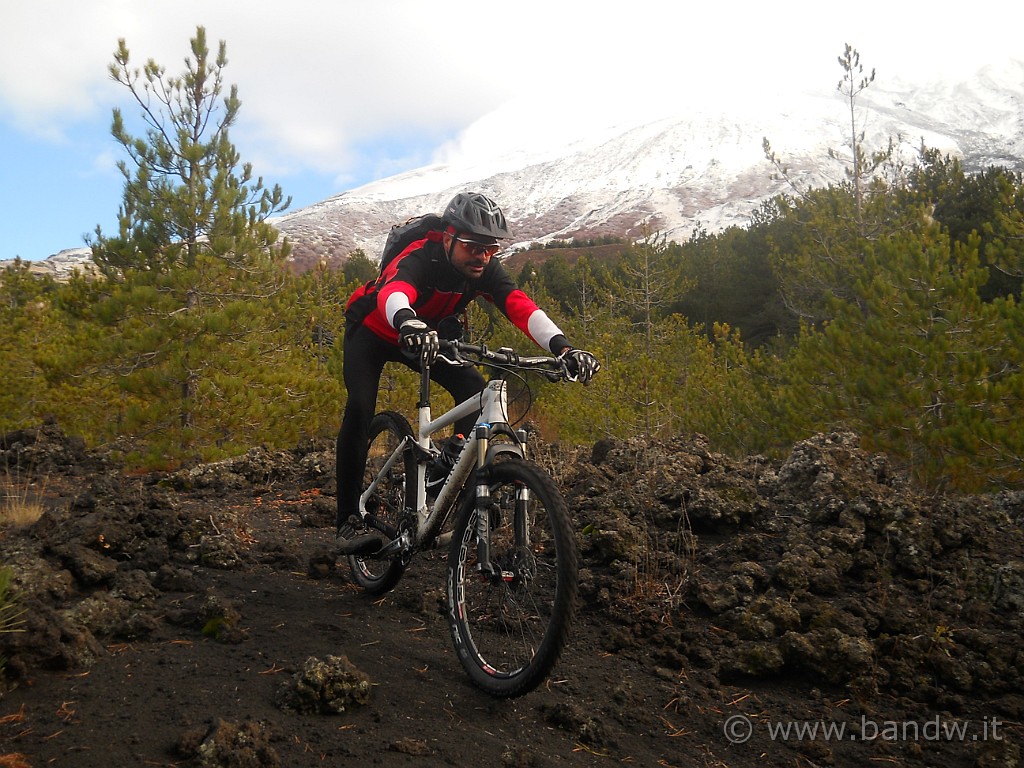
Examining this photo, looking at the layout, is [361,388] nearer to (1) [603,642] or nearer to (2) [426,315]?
(2) [426,315]

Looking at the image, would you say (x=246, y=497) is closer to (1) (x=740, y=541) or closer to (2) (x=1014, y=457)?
(1) (x=740, y=541)

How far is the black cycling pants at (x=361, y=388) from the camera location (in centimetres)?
423

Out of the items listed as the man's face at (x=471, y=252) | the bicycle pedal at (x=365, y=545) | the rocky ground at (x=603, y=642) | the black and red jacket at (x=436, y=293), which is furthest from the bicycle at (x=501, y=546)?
the man's face at (x=471, y=252)

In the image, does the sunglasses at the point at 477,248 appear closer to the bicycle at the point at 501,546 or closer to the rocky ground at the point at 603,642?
the bicycle at the point at 501,546

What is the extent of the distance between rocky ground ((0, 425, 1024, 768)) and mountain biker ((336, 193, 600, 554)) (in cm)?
84

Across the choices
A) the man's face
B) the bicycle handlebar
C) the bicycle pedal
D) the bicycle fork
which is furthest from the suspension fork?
the man's face

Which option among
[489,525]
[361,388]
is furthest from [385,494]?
[489,525]

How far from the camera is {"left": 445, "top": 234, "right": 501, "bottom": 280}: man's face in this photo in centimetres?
379

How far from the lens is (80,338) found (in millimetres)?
10742

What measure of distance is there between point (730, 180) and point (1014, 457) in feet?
650

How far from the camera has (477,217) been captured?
12.2 ft

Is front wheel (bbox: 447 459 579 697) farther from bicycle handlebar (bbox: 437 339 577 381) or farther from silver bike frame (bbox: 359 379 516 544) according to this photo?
bicycle handlebar (bbox: 437 339 577 381)

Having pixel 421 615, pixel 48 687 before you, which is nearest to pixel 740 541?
pixel 421 615

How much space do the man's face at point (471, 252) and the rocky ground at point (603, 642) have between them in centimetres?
186
